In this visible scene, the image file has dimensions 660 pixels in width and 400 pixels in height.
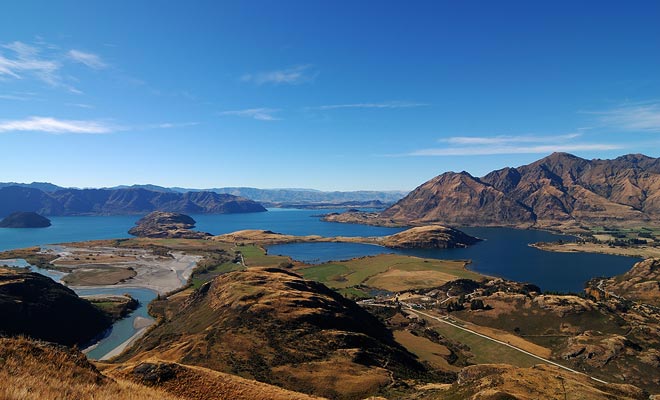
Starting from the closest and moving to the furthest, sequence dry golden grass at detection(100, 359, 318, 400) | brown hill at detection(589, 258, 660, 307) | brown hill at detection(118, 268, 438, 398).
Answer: dry golden grass at detection(100, 359, 318, 400)
brown hill at detection(118, 268, 438, 398)
brown hill at detection(589, 258, 660, 307)

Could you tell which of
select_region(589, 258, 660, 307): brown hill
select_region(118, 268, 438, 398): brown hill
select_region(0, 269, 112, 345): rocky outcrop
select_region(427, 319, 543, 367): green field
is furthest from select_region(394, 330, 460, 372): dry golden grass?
select_region(0, 269, 112, 345): rocky outcrop

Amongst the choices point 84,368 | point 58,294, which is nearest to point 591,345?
point 84,368

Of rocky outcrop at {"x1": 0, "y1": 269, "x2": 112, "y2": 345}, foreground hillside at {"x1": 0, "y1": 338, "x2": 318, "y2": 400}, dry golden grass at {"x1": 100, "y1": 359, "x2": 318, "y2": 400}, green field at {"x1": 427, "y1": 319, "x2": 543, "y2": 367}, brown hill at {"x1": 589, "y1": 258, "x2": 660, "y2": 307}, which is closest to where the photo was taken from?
foreground hillside at {"x1": 0, "y1": 338, "x2": 318, "y2": 400}

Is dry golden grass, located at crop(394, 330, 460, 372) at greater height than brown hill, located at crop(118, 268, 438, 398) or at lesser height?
lesser

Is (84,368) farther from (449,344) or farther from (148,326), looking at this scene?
(148,326)

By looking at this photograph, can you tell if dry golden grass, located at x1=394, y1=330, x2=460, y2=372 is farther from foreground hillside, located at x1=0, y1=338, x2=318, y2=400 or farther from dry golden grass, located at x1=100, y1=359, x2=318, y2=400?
foreground hillside, located at x1=0, y1=338, x2=318, y2=400

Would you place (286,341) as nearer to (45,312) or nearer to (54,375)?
(54,375)

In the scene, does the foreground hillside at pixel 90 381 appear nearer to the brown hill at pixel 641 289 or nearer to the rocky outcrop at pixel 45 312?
the rocky outcrop at pixel 45 312

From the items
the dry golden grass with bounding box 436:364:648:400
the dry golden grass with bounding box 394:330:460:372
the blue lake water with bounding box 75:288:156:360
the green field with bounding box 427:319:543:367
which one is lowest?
the blue lake water with bounding box 75:288:156:360

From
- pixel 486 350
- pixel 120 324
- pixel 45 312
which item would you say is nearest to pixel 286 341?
pixel 486 350
